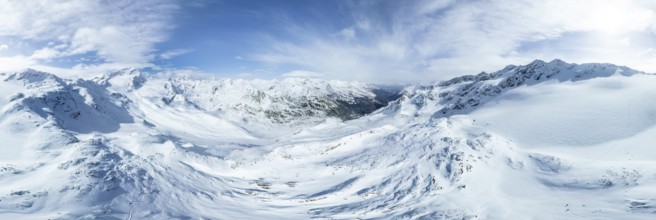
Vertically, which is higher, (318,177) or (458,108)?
(458,108)

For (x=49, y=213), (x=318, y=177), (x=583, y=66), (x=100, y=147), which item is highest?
(x=583, y=66)

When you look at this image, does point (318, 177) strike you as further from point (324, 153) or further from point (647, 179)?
point (647, 179)

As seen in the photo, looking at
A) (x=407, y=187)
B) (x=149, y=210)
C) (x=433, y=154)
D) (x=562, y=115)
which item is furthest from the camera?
(x=562, y=115)

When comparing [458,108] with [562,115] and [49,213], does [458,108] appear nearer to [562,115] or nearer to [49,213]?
[562,115]

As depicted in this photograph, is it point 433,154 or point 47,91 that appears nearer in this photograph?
point 433,154

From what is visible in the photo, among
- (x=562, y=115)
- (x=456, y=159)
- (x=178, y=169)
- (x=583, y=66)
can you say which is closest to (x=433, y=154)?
(x=456, y=159)

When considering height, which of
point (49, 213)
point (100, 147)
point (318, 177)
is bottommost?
point (318, 177)

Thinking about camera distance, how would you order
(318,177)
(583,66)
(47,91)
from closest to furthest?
(318,177) → (583,66) → (47,91)

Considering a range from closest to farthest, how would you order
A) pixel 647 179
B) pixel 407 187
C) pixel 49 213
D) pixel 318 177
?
pixel 49 213, pixel 647 179, pixel 407 187, pixel 318 177

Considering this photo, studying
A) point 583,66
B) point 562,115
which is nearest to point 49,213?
point 562,115
